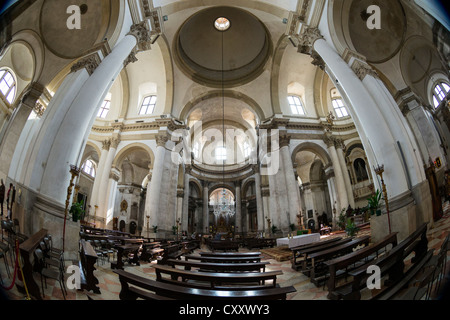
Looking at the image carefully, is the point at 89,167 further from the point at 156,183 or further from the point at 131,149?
the point at 156,183

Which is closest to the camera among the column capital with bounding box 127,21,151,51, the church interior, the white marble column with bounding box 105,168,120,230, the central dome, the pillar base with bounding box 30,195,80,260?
the church interior

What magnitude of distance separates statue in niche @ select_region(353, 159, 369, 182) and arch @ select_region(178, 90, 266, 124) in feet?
31.3

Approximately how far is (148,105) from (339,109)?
1755 cm

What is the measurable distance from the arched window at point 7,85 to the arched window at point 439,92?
652cm

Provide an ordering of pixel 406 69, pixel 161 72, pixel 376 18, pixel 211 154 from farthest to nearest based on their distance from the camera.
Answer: pixel 211 154, pixel 161 72, pixel 376 18, pixel 406 69

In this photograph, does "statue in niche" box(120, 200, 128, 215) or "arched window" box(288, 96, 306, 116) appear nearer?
"arched window" box(288, 96, 306, 116)

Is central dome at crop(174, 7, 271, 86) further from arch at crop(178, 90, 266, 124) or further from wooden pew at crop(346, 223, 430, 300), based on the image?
wooden pew at crop(346, 223, 430, 300)

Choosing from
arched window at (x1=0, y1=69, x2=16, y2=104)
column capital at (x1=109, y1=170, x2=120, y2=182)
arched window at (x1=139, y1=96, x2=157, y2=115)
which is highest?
arched window at (x1=139, y1=96, x2=157, y2=115)

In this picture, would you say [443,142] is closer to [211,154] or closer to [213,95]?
[213,95]

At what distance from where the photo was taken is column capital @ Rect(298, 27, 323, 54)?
799 cm

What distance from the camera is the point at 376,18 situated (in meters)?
4.18

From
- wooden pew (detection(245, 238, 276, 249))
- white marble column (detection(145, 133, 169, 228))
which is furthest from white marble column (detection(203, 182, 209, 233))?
wooden pew (detection(245, 238, 276, 249))
